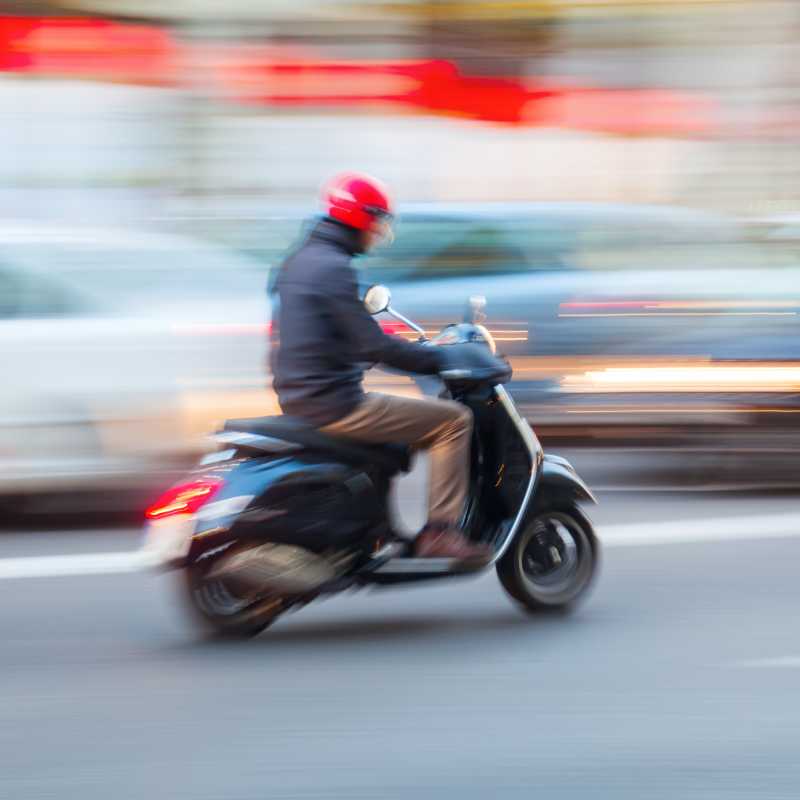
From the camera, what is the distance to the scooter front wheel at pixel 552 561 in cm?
586

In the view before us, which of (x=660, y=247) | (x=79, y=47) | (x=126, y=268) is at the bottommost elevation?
(x=660, y=247)

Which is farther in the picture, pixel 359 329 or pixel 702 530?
pixel 702 530

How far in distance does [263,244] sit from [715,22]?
27.4ft

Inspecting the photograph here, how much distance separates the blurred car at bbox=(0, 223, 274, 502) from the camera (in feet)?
24.2

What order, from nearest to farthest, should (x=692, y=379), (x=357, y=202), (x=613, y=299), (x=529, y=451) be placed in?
(x=357, y=202) < (x=529, y=451) < (x=692, y=379) < (x=613, y=299)

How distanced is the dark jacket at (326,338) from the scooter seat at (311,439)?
5cm

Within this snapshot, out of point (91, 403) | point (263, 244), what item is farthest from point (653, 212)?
point (91, 403)

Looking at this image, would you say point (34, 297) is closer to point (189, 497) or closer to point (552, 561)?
point (189, 497)

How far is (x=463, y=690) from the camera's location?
496 centimetres

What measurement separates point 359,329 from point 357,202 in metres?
0.45

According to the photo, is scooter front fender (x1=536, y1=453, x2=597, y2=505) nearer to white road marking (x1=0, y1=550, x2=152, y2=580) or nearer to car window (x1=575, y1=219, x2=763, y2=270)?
white road marking (x1=0, y1=550, x2=152, y2=580)

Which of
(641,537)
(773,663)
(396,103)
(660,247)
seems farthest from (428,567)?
(396,103)

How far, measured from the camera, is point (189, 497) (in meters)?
5.42

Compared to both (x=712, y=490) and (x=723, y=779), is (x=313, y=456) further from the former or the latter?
(x=712, y=490)
